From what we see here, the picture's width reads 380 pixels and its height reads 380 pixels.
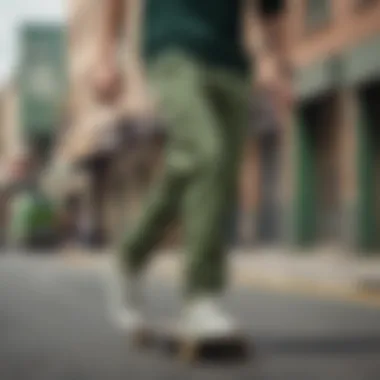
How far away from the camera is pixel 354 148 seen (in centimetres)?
738

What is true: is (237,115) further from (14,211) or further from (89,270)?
(89,270)

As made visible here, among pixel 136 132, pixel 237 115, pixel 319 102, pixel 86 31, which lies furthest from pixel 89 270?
pixel 319 102

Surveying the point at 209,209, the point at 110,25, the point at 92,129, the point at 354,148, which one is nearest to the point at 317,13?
the point at 354,148

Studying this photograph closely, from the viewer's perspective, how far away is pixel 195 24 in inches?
96.0

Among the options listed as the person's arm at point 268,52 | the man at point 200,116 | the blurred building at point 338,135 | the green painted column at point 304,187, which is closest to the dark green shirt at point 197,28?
the man at point 200,116

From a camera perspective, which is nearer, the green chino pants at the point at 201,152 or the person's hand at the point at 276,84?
the green chino pants at the point at 201,152

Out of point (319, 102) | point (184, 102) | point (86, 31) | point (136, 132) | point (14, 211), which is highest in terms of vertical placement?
point (319, 102)

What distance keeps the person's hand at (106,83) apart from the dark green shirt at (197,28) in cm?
10

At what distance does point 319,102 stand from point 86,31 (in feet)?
17.4

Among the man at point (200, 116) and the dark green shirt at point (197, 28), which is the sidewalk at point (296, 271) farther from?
the dark green shirt at point (197, 28)

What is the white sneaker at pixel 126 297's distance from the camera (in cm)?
276

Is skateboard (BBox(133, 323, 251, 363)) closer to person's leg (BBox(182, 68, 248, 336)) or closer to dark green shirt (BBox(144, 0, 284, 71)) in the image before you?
person's leg (BBox(182, 68, 248, 336))

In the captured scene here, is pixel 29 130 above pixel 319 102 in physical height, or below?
below

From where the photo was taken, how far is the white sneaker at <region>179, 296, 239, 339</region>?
7.63ft
